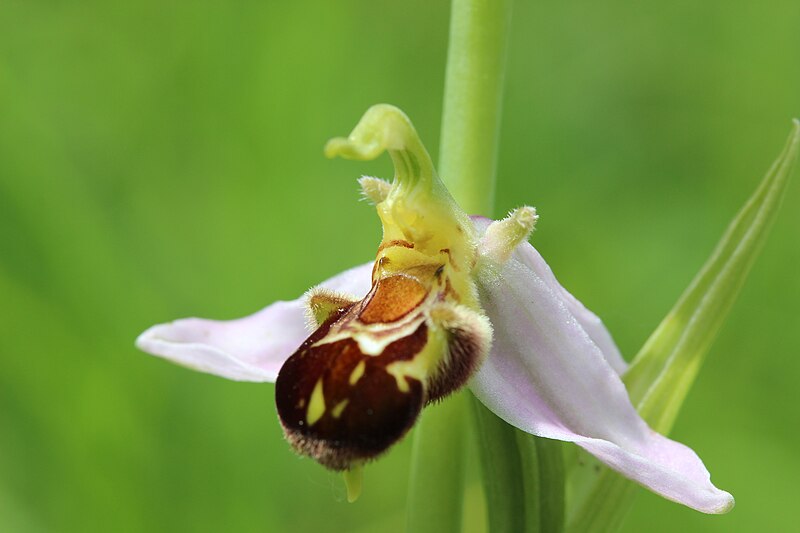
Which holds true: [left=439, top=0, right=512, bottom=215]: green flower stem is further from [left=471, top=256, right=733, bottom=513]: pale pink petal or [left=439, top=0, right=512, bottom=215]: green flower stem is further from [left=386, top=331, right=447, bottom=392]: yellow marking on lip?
[left=386, top=331, right=447, bottom=392]: yellow marking on lip

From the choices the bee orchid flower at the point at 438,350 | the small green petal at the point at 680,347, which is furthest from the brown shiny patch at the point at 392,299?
the small green petal at the point at 680,347

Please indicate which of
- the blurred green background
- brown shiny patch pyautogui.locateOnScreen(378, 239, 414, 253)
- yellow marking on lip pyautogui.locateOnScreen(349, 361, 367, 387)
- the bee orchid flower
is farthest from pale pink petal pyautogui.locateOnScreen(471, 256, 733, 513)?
the blurred green background

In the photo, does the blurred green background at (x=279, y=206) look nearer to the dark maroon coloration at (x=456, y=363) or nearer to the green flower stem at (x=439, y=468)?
the green flower stem at (x=439, y=468)

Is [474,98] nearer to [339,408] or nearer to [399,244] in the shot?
[399,244]

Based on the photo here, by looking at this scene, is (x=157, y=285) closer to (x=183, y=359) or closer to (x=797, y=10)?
(x=183, y=359)

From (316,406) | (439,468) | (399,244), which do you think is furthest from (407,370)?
(439,468)

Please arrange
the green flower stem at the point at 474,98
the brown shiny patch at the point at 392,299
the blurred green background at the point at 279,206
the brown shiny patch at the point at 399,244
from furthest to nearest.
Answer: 1. the blurred green background at the point at 279,206
2. the green flower stem at the point at 474,98
3. the brown shiny patch at the point at 399,244
4. the brown shiny patch at the point at 392,299
